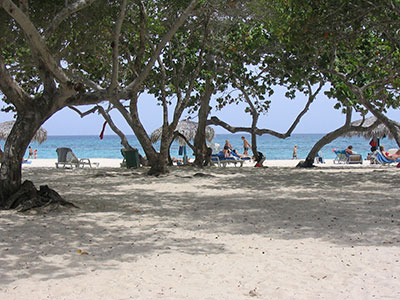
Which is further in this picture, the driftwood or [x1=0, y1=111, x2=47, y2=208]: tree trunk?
[x1=0, y1=111, x2=47, y2=208]: tree trunk

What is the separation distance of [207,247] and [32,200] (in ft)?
11.6

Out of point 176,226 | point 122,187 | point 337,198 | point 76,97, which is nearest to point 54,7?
point 76,97

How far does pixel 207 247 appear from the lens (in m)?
5.55

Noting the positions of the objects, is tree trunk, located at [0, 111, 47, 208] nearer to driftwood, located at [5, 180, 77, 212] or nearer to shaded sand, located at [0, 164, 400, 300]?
driftwood, located at [5, 180, 77, 212]

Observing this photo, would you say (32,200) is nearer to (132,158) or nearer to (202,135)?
(132,158)

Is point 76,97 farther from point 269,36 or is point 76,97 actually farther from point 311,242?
point 269,36

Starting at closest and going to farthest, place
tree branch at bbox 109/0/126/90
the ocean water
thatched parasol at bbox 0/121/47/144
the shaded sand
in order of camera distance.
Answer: the shaded sand < tree branch at bbox 109/0/126/90 < thatched parasol at bbox 0/121/47/144 < the ocean water

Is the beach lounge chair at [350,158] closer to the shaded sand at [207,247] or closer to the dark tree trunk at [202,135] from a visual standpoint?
the dark tree trunk at [202,135]

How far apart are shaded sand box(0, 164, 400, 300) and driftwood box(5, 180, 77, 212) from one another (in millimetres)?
244

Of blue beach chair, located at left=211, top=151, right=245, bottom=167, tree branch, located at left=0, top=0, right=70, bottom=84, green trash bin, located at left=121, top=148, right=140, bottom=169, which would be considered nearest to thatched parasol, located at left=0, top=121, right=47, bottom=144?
green trash bin, located at left=121, top=148, right=140, bottom=169

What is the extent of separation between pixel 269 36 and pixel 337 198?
7.83 meters

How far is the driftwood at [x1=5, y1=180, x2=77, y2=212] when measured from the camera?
772 cm

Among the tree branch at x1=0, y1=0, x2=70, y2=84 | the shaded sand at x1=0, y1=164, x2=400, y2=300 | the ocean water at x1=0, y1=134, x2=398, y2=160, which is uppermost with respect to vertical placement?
the tree branch at x1=0, y1=0, x2=70, y2=84

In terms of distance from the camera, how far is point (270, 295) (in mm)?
3885
